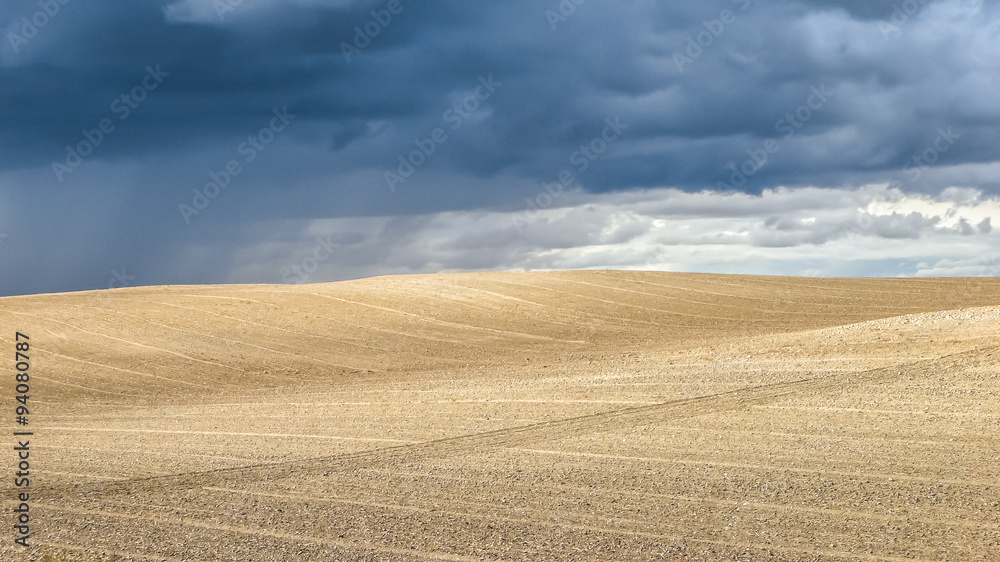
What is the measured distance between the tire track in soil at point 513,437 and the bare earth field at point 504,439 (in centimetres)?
7

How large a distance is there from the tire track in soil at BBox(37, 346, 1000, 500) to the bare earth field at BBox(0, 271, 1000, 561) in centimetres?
7

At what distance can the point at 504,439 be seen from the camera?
1434 centimetres

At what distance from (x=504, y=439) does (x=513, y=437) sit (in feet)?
0.76

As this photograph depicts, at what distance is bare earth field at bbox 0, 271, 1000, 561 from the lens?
30.1 feet

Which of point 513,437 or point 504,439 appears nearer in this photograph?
point 504,439

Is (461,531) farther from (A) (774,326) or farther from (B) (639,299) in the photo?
(B) (639,299)

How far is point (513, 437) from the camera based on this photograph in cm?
1452

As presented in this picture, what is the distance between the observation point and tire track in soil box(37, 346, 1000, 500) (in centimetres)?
1198

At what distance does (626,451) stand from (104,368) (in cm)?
1926

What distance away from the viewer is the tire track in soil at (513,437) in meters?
12.0

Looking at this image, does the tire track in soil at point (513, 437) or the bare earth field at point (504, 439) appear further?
the tire track in soil at point (513, 437)

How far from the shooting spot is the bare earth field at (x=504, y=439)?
30.1 feet

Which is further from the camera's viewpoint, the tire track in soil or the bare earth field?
the tire track in soil

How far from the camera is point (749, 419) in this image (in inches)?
607
